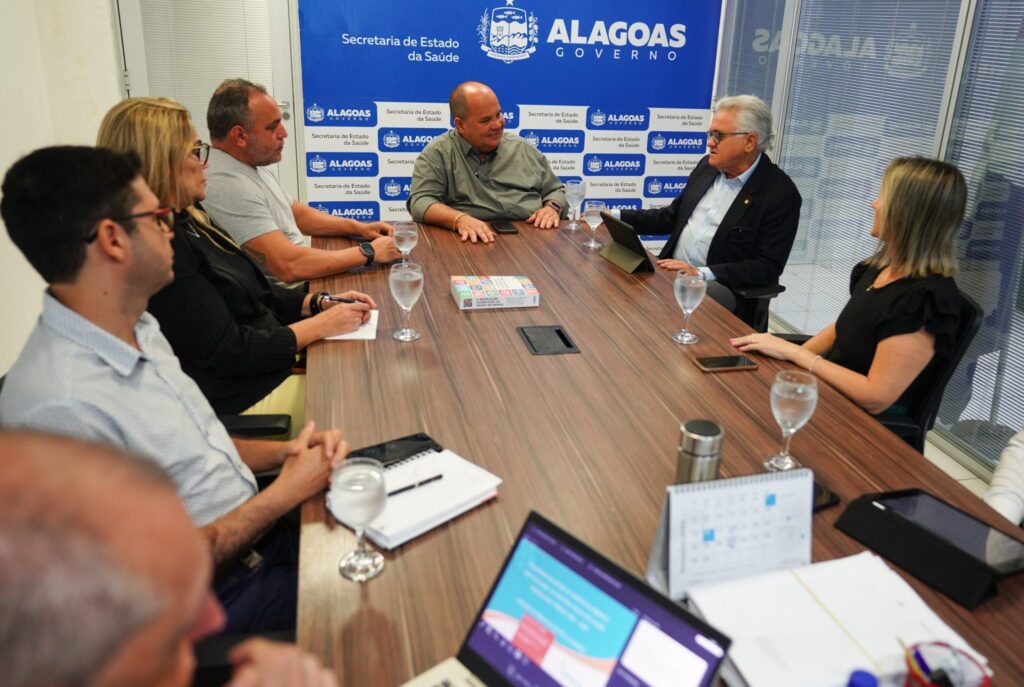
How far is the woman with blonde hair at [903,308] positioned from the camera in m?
1.97

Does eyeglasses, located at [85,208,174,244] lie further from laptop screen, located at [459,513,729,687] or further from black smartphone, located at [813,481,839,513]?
black smartphone, located at [813,481,839,513]

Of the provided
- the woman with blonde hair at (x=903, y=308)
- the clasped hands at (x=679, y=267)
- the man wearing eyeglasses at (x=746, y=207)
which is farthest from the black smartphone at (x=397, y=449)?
the man wearing eyeglasses at (x=746, y=207)

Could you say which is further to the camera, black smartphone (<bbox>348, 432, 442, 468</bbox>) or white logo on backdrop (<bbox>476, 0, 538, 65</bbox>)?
white logo on backdrop (<bbox>476, 0, 538, 65</bbox>)

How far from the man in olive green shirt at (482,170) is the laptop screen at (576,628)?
260 centimetres

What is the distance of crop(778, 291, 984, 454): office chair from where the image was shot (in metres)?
2.04

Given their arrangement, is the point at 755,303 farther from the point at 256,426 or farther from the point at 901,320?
the point at 256,426

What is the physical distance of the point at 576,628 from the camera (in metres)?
0.93

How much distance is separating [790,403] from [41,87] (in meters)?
3.77

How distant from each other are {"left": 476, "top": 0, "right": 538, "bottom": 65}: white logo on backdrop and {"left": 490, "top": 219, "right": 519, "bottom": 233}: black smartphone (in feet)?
5.78

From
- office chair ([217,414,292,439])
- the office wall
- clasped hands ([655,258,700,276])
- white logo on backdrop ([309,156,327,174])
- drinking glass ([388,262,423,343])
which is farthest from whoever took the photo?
white logo on backdrop ([309,156,327,174])

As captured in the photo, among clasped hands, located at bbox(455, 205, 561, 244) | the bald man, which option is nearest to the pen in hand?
the bald man

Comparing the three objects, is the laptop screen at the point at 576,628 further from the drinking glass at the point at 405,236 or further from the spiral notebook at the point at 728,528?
the drinking glass at the point at 405,236

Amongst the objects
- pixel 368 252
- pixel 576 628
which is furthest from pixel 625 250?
pixel 576 628

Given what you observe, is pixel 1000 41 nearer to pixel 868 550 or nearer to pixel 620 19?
pixel 620 19
